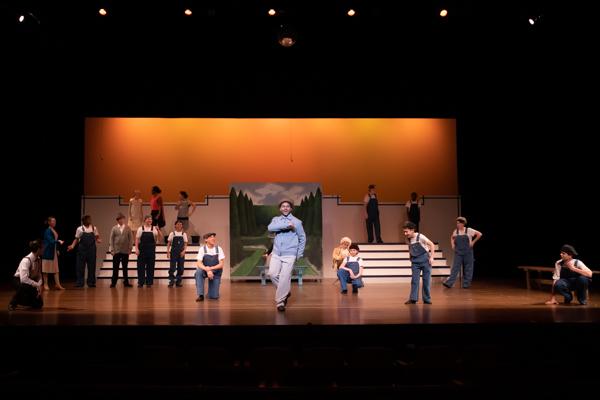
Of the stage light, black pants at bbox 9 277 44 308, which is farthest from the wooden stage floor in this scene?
the stage light

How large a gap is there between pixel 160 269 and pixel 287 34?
617 cm

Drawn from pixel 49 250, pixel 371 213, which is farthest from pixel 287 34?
pixel 49 250

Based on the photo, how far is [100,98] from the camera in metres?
9.93

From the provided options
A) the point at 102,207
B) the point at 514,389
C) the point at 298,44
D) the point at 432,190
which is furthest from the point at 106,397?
the point at 432,190

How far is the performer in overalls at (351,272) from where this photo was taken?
8.41 metres

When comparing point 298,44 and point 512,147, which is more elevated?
point 298,44

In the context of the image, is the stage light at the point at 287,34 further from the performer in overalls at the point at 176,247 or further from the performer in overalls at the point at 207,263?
the performer in overalls at the point at 176,247

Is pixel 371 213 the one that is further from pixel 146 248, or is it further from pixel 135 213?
pixel 135 213

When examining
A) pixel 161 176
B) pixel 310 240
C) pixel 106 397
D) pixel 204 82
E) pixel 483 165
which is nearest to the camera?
pixel 106 397

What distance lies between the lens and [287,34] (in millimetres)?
7973

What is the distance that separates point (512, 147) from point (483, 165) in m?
0.98

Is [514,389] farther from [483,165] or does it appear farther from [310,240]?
[483,165]

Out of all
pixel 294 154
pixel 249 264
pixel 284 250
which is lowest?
pixel 249 264

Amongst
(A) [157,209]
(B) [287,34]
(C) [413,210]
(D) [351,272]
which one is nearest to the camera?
(B) [287,34]
